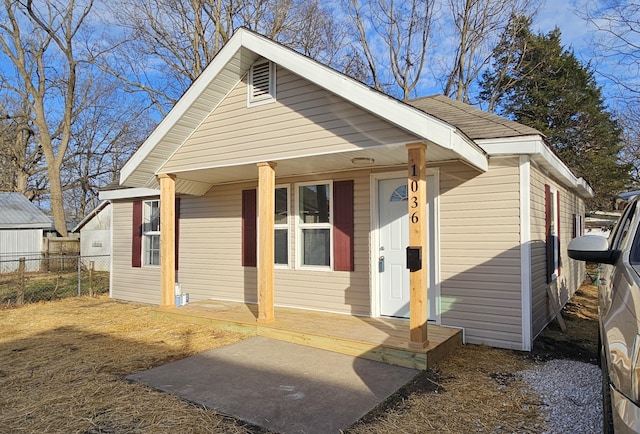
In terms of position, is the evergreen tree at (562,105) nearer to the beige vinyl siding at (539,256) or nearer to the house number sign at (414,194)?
the beige vinyl siding at (539,256)

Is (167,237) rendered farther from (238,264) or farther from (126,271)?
(126,271)

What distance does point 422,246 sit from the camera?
453cm

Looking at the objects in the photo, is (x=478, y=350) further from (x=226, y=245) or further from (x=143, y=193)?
(x=143, y=193)

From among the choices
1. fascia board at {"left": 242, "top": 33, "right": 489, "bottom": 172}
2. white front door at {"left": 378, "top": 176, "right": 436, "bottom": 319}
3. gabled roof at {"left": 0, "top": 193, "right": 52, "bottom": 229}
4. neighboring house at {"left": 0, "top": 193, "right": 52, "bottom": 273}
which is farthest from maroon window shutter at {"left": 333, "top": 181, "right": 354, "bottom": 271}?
gabled roof at {"left": 0, "top": 193, "right": 52, "bottom": 229}

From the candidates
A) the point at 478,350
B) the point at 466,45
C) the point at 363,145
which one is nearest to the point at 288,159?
the point at 363,145

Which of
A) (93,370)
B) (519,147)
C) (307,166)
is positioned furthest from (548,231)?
(93,370)

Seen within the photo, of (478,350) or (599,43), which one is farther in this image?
(599,43)

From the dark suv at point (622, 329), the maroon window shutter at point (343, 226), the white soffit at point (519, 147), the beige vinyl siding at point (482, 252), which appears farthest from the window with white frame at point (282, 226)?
the dark suv at point (622, 329)

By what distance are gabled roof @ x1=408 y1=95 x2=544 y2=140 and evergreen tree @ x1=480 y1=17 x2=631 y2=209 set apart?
43.7 feet

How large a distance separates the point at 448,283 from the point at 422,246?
4.76 ft

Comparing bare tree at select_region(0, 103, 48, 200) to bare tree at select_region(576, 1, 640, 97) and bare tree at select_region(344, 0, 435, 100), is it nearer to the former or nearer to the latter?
bare tree at select_region(344, 0, 435, 100)

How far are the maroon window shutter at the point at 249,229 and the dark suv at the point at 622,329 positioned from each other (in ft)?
18.1

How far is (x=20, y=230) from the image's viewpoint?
1955 centimetres

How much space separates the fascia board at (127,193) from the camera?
354 inches
